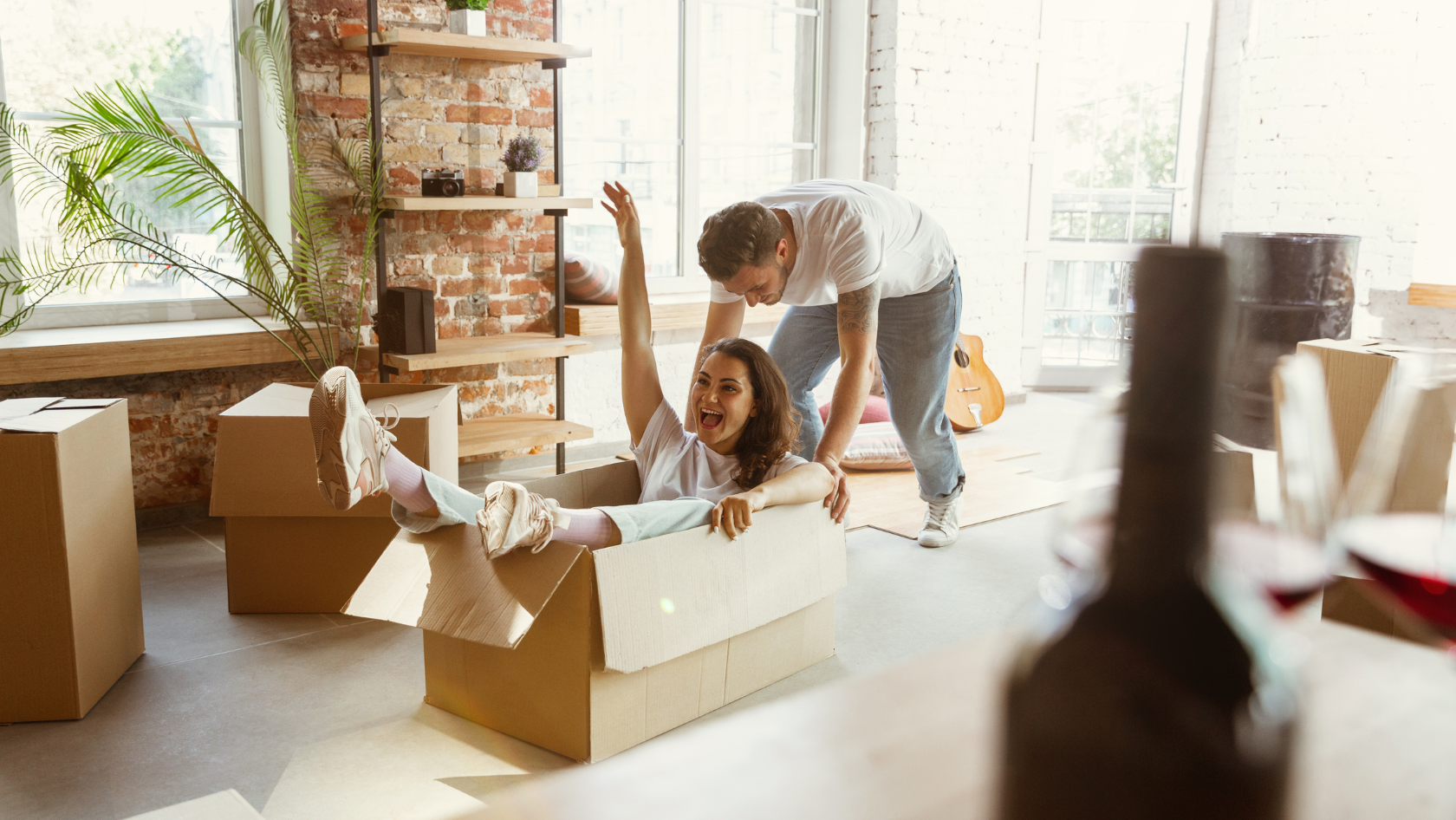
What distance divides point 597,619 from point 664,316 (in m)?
2.58

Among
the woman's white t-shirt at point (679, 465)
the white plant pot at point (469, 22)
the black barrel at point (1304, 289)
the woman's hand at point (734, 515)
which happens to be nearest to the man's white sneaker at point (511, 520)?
the woman's hand at point (734, 515)

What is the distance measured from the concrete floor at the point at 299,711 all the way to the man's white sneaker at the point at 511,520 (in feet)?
1.37

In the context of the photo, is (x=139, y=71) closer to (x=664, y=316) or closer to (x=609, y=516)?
(x=664, y=316)

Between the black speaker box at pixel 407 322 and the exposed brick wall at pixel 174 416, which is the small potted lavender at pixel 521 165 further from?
the exposed brick wall at pixel 174 416

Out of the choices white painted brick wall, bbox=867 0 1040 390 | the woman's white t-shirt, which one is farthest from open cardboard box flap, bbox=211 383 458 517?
white painted brick wall, bbox=867 0 1040 390

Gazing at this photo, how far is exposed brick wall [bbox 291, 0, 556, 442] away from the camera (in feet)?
11.1

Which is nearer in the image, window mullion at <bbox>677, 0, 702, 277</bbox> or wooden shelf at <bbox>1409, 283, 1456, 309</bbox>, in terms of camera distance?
wooden shelf at <bbox>1409, 283, 1456, 309</bbox>

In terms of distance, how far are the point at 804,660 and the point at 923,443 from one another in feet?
3.25

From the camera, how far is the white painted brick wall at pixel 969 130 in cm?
480

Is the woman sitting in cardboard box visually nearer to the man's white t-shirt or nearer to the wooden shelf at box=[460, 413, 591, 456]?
the man's white t-shirt

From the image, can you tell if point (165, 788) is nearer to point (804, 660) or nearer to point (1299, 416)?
point (804, 660)

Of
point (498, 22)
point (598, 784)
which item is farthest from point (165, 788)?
point (498, 22)

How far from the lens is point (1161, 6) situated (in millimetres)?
5512

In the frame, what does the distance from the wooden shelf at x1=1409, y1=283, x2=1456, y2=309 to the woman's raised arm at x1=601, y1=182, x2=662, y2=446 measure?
3781mm
